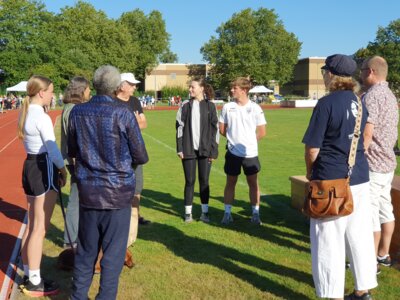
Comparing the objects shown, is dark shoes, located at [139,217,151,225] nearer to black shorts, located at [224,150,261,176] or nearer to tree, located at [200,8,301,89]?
black shorts, located at [224,150,261,176]

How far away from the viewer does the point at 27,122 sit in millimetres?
4066

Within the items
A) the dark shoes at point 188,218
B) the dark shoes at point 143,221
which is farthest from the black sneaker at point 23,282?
the dark shoes at point 188,218

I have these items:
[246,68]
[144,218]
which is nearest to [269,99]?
[246,68]

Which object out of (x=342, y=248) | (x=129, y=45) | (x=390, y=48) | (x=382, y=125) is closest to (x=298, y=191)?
(x=382, y=125)

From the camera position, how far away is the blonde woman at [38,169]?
4.07 meters

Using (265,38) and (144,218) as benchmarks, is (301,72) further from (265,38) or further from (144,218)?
(144,218)

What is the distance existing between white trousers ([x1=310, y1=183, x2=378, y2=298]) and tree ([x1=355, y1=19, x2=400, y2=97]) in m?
75.7

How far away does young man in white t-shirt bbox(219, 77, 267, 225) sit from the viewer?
252 inches

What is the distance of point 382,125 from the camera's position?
439 cm

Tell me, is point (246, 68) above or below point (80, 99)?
above

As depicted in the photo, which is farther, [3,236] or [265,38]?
[265,38]

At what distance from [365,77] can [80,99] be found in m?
2.92

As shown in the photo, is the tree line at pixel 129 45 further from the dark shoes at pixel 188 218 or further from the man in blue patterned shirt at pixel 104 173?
the man in blue patterned shirt at pixel 104 173

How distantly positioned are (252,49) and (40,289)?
7790 centimetres
